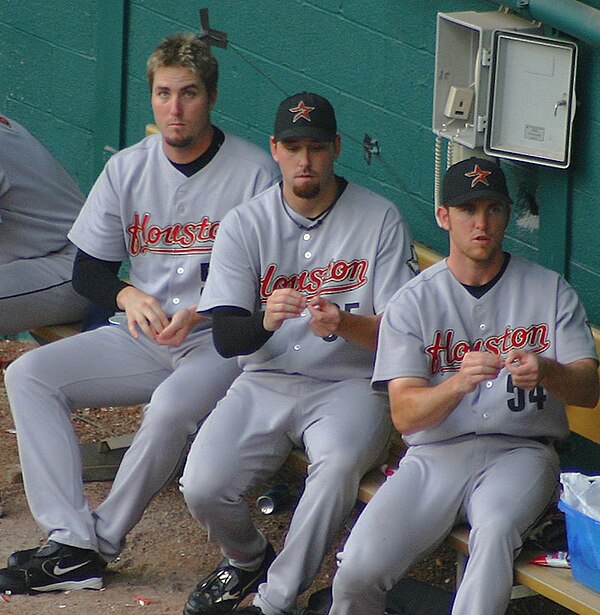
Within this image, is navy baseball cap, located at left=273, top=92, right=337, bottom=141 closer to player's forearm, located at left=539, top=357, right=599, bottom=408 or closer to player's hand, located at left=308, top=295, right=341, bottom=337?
player's hand, located at left=308, top=295, right=341, bottom=337

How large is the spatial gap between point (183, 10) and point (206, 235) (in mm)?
1522

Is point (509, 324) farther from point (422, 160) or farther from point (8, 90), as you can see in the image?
point (8, 90)

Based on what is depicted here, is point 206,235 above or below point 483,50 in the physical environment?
below

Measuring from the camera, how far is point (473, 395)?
3795 millimetres

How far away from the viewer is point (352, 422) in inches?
158

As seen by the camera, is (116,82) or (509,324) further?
(116,82)

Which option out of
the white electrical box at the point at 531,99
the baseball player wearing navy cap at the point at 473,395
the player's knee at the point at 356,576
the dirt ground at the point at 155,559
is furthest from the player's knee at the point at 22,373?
the white electrical box at the point at 531,99

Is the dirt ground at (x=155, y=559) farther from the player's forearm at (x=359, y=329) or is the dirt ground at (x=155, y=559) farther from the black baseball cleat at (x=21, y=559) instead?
the player's forearm at (x=359, y=329)

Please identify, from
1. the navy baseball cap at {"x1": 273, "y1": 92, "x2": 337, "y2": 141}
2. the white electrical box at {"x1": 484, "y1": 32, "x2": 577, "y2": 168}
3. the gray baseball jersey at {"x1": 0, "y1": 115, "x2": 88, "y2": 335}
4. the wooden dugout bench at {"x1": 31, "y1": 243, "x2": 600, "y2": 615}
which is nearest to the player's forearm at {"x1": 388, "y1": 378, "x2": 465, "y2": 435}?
the wooden dugout bench at {"x1": 31, "y1": 243, "x2": 600, "y2": 615}

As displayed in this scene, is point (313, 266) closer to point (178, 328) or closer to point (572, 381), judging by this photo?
point (178, 328)

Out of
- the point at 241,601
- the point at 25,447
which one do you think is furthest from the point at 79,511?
the point at 241,601

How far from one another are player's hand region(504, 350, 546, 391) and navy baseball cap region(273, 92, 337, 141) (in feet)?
Answer: 3.05

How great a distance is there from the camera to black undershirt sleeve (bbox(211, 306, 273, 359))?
13.3ft

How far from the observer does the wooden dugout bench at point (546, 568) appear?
348cm
